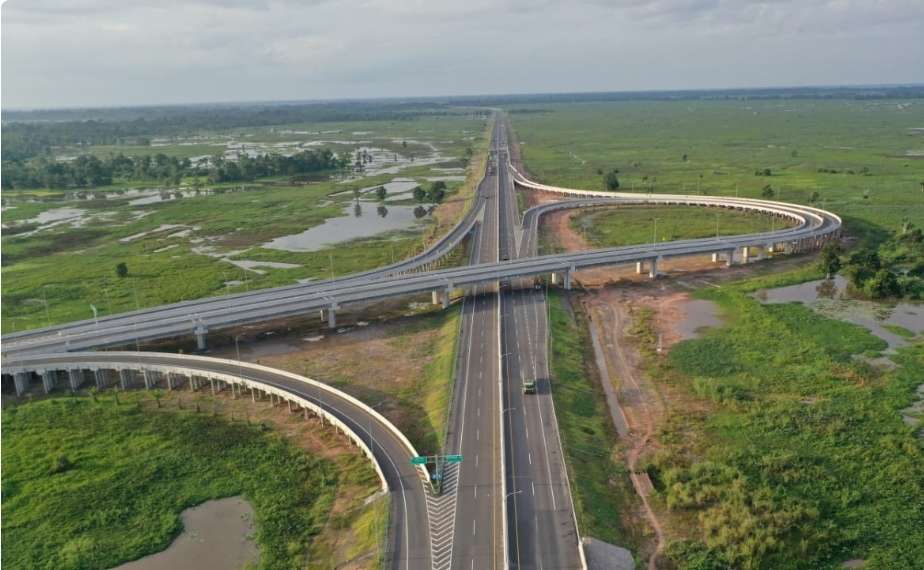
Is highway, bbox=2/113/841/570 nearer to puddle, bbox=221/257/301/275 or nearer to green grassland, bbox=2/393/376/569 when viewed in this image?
green grassland, bbox=2/393/376/569


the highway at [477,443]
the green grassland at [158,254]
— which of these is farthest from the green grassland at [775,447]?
the green grassland at [158,254]

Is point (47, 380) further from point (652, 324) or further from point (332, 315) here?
point (652, 324)

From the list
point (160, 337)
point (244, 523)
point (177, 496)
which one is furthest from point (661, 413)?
point (160, 337)

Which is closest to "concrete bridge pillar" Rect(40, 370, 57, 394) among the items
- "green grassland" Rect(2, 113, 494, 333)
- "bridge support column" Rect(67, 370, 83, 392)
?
"bridge support column" Rect(67, 370, 83, 392)

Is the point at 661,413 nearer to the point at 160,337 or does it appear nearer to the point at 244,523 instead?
the point at 244,523

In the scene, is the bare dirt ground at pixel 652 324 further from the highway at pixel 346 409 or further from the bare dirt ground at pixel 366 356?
the bare dirt ground at pixel 366 356
